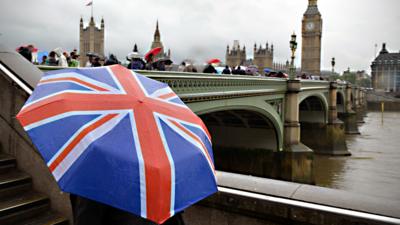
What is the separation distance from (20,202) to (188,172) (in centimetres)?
190

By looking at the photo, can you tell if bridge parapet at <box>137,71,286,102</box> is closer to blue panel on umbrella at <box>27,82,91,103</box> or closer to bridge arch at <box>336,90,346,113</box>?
blue panel on umbrella at <box>27,82,91,103</box>

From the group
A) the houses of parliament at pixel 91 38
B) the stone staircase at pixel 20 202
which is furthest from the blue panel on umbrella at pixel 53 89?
the houses of parliament at pixel 91 38

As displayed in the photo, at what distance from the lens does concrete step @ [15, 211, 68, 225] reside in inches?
116

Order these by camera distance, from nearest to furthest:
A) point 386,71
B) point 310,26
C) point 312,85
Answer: point 312,85, point 310,26, point 386,71

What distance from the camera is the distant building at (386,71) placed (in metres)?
118

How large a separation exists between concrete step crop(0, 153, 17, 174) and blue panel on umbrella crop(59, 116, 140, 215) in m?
2.16

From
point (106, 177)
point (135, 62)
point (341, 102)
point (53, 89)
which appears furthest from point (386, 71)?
point (106, 177)

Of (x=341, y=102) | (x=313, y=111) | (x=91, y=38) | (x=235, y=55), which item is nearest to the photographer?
(x=313, y=111)

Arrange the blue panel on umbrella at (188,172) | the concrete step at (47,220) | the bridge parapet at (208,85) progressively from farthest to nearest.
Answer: the bridge parapet at (208,85) < the concrete step at (47,220) < the blue panel on umbrella at (188,172)

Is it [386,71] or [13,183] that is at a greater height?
[386,71]

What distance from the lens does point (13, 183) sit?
10.3 feet

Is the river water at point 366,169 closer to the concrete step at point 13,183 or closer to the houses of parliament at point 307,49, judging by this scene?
the concrete step at point 13,183

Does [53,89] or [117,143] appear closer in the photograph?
[117,143]

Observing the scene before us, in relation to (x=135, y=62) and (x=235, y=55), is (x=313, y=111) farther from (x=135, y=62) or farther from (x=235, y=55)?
(x=235, y=55)
